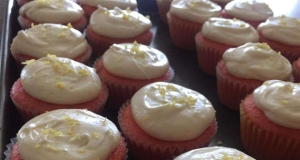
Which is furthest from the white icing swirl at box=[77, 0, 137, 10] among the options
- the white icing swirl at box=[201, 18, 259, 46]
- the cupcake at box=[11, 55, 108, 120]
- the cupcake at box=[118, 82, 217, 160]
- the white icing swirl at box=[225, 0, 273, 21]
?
the cupcake at box=[118, 82, 217, 160]

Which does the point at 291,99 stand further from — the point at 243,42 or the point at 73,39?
the point at 73,39

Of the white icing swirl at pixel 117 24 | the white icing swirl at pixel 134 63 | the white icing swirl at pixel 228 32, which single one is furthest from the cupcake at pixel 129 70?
the white icing swirl at pixel 228 32

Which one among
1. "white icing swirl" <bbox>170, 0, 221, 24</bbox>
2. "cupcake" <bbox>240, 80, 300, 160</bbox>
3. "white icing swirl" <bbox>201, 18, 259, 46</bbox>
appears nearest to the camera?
"cupcake" <bbox>240, 80, 300, 160</bbox>

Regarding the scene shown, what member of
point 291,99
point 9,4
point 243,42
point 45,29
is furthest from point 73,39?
point 291,99

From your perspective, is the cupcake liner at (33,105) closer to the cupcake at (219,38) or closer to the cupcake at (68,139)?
the cupcake at (68,139)

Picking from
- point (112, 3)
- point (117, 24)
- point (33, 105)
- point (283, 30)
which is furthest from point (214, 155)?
point (112, 3)

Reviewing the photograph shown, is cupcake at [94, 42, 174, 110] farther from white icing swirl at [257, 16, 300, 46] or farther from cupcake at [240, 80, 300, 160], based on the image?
white icing swirl at [257, 16, 300, 46]

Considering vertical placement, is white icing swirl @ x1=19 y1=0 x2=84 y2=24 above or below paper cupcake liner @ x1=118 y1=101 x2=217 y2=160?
above
